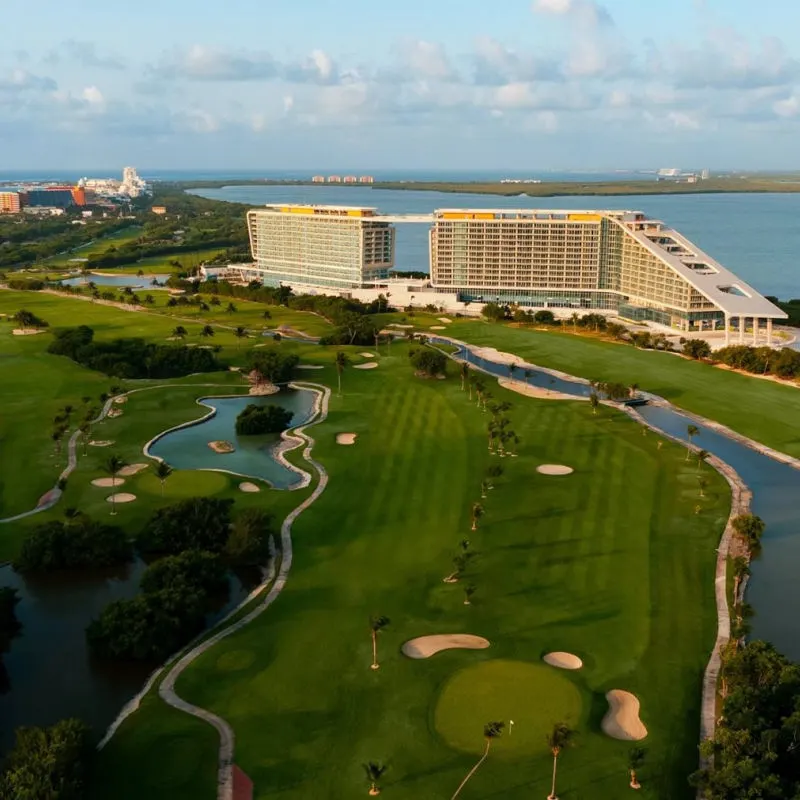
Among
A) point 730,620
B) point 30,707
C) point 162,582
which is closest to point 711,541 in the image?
point 730,620

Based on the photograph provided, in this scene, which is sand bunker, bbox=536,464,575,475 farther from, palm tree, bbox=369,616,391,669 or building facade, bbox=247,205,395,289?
building facade, bbox=247,205,395,289

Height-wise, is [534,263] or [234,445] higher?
[534,263]

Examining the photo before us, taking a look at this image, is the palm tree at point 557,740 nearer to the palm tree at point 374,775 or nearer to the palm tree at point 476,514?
the palm tree at point 374,775

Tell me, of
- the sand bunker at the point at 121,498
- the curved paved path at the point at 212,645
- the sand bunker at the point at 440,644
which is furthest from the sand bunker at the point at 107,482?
the sand bunker at the point at 440,644

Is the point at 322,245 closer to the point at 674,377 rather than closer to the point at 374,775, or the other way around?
the point at 674,377

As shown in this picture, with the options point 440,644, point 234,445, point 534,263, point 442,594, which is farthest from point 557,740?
point 534,263

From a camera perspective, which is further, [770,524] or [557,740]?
[770,524]

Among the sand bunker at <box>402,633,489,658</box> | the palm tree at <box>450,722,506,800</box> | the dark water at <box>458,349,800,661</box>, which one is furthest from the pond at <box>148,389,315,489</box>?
the dark water at <box>458,349,800,661</box>

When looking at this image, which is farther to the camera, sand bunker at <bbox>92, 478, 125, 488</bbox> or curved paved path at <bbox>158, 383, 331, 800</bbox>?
sand bunker at <bbox>92, 478, 125, 488</bbox>
